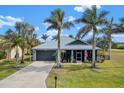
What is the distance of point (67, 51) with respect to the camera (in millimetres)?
43969

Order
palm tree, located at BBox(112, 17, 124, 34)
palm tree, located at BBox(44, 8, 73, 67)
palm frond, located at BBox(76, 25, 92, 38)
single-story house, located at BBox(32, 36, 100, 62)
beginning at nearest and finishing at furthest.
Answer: palm tree, located at BBox(44, 8, 73, 67) < palm frond, located at BBox(76, 25, 92, 38) < palm tree, located at BBox(112, 17, 124, 34) < single-story house, located at BBox(32, 36, 100, 62)

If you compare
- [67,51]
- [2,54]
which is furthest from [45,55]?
[2,54]

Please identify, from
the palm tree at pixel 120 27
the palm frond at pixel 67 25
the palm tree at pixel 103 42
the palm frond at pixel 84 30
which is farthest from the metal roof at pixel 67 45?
the palm tree at pixel 103 42

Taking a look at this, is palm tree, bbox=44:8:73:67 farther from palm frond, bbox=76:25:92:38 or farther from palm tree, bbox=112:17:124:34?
palm tree, bbox=112:17:124:34

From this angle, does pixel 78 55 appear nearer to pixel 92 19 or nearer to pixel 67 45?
pixel 67 45

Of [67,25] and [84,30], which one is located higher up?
[67,25]

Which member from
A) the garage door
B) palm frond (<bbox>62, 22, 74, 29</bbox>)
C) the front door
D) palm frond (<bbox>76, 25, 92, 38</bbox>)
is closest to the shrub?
the garage door

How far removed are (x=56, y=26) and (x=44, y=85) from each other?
1301 centimetres

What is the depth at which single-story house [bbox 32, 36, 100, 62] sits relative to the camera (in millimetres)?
43219

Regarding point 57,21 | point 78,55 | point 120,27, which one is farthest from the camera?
point 78,55

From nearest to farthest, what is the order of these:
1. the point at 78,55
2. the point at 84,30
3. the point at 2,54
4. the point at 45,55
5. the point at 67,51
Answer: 1. the point at 84,30
2. the point at 78,55
3. the point at 67,51
4. the point at 45,55
5. the point at 2,54

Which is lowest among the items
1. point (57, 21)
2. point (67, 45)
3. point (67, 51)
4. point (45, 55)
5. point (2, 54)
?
point (45, 55)

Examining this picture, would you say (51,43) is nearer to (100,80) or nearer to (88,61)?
(88,61)
